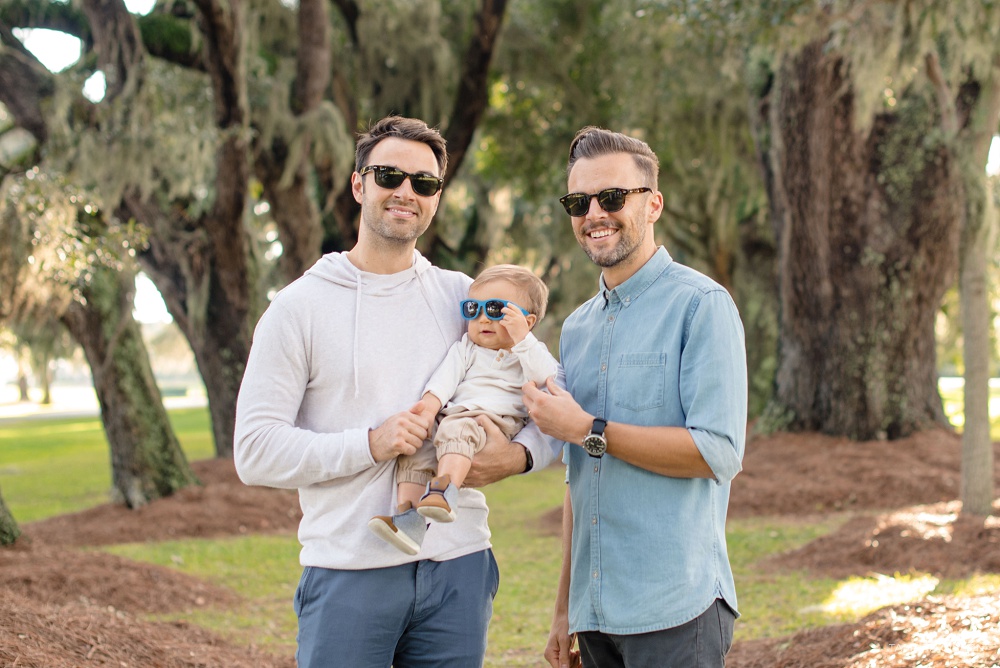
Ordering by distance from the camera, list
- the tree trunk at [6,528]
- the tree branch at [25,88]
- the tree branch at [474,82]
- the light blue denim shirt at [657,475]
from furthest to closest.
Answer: the tree branch at [474,82] → the tree branch at [25,88] → the tree trunk at [6,528] → the light blue denim shirt at [657,475]

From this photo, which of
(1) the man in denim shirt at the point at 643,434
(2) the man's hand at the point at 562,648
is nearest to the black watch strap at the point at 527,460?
(1) the man in denim shirt at the point at 643,434

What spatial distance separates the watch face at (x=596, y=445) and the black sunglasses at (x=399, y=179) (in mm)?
815

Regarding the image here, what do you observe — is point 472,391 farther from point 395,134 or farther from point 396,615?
point 395,134

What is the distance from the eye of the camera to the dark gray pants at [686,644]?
7.31 feet

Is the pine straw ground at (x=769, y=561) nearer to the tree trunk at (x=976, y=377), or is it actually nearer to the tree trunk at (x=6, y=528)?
the tree trunk at (x=6, y=528)

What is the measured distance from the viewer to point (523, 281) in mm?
2746

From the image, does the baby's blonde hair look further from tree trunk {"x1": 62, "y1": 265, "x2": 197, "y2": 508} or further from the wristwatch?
tree trunk {"x1": 62, "y1": 265, "x2": 197, "y2": 508}

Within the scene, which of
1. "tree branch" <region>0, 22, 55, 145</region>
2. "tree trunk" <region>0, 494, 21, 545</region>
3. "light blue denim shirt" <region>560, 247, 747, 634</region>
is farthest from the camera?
"tree branch" <region>0, 22, 55, 145</region>

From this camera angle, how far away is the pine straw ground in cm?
372

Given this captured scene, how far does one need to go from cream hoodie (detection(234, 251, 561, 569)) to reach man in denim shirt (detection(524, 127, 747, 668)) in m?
0.29

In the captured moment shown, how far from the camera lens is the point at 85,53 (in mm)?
10922

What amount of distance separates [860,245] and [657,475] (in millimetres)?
8790

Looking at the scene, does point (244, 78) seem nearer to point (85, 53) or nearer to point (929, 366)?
point (85, 53)

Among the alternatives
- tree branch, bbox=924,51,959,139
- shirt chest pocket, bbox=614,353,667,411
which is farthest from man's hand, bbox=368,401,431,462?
tree branch, bbox=924,51,959,139
